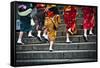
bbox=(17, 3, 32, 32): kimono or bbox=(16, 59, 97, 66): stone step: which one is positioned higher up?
bbox=(17, 3, 32, 32): kimono

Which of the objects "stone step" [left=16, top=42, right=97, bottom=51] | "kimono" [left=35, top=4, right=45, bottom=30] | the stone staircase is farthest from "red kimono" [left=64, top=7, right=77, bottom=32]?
"kimono" [left=35, top=4, right=45, bottom=30]

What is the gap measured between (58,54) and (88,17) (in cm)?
65

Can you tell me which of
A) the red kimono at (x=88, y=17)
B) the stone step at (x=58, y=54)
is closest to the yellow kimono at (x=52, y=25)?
the stone step at (x=58, y=54)

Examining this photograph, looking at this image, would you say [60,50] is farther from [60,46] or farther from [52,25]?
[52,25]

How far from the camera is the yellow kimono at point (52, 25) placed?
11.7 feet

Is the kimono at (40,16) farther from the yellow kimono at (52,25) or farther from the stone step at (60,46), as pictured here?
the stone step at (60,46)

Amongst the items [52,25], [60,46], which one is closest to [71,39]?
[60,46]

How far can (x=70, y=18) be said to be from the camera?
373cm

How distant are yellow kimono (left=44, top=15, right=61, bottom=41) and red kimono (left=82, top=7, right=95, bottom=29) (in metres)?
0.40

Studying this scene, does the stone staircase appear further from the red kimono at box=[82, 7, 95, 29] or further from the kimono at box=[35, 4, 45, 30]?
the kimono at box=[35, 4, 45, 30]

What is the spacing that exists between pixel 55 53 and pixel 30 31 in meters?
0.44

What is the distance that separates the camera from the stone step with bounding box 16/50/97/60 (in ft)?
11.3
